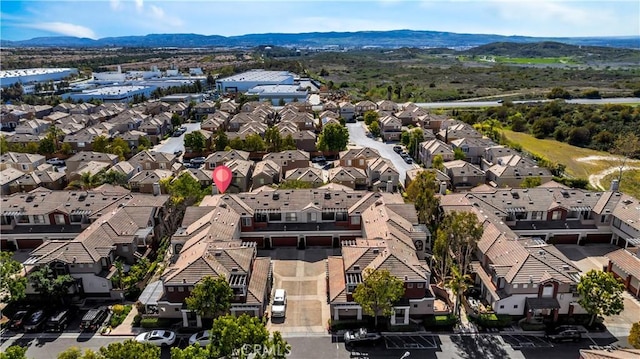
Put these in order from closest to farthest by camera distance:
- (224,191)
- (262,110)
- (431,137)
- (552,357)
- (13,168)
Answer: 1. (552,357)
2. (224,191)
3. (13,168)
4. (431,137)
5. (262,110)

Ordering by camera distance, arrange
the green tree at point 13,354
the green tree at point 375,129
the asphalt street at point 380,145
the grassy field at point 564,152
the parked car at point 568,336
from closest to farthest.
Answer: the green tree at point 13,354, the parked car at point 568,336, the asphalt street at point 380,145, the grassy field at point 564,152, the green tree at point 375,129

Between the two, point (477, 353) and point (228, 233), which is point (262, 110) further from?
point (477, 353)

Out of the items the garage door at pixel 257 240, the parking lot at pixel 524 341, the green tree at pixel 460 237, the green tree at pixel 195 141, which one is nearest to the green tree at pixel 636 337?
the parking lot at pixel 524 341

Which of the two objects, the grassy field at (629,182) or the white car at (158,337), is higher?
the grassy field at (629,182)

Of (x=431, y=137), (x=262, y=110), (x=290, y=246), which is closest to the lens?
(x=290, y=246)

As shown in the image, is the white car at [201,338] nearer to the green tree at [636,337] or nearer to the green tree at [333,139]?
the green tree at [636,337]

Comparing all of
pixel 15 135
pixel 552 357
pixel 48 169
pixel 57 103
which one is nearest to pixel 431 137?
pixel 552 357

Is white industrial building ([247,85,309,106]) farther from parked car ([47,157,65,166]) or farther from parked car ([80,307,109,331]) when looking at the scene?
parked car ([80,307,109,331])
